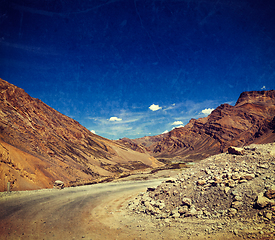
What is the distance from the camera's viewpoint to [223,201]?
981 cm

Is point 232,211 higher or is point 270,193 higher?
point 270,193

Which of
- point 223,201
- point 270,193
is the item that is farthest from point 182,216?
point 270,193

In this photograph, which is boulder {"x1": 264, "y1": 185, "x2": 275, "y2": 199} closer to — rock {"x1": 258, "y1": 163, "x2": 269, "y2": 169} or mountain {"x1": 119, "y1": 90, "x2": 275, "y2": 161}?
rock {"x1": 258, "y1": 163, "x2": 269, "y2": 169}

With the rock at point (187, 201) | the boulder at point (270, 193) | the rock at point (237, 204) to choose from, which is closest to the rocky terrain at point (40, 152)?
the rock at point (187, 201)

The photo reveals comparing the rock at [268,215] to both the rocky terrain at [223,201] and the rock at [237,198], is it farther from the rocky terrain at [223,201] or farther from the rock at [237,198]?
the rock at [237,198]

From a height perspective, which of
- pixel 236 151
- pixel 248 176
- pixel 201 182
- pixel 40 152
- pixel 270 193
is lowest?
pixel 270 193

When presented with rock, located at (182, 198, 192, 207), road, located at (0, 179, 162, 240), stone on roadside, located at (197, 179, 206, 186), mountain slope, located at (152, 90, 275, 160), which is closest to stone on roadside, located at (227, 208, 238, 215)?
rock, located at (182, 198, 192, 207)

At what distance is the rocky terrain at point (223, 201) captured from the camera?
7867 mm

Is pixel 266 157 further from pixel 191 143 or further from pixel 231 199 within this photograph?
pixel 191 143

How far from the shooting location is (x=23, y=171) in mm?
26891

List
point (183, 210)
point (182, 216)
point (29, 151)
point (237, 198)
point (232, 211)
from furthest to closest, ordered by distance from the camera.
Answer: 1. point (29, 151)
2. point (183, 210)
3. point (182, 216)
4. point (237, 198)
5. point (232, 211)

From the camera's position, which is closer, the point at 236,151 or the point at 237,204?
the point at 237,204

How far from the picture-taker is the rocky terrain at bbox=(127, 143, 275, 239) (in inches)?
310

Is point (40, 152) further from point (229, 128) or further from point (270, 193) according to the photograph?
point (229, 128)
